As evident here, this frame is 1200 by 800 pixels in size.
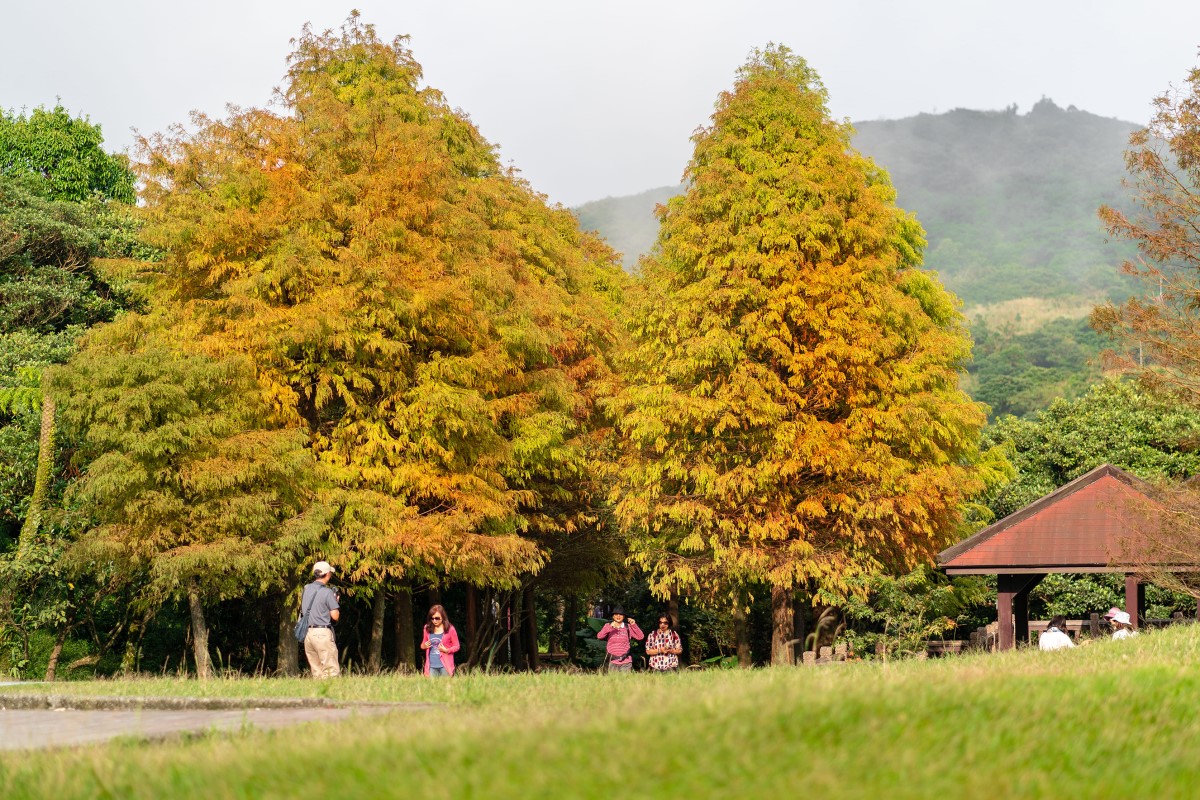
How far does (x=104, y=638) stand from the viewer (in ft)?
88.3

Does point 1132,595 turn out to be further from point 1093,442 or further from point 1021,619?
point 1093,442

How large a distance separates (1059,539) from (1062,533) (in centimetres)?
16

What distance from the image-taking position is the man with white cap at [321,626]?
16.1m

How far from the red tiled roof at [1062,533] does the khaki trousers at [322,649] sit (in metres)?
12.8

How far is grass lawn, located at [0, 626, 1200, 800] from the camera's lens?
17.1ft

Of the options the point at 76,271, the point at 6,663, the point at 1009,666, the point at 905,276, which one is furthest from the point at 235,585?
the point at 76,271

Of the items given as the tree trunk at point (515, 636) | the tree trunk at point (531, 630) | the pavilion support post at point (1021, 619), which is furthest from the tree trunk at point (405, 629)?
the pavilion support post at point (1021, 619)

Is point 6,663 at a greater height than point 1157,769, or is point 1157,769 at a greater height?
point 1157,769

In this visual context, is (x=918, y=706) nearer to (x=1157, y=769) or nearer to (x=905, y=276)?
(x=1157, y=769)

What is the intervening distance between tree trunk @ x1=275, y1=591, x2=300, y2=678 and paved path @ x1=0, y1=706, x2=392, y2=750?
9.85m

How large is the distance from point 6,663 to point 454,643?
455 inches

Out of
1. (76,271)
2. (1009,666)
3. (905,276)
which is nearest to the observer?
(1009,666)

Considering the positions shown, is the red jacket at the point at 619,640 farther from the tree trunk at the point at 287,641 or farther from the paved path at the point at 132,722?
the paved path at the point at 132,722

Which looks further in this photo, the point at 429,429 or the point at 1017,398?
the point at 1017,398
